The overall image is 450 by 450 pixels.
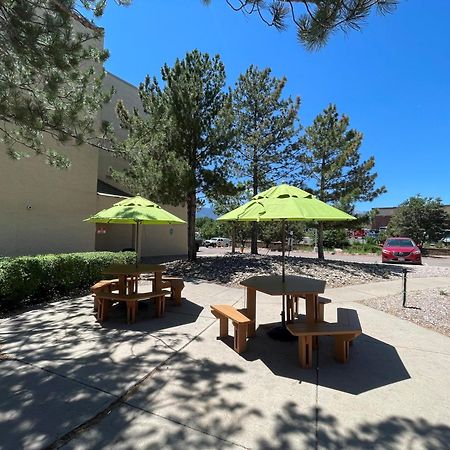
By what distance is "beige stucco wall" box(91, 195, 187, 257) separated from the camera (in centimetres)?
1783

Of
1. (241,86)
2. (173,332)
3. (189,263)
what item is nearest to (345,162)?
(241,86)

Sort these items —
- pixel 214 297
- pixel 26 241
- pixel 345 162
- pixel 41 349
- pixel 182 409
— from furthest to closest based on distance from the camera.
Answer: pixel 345 162 → pixel 26 241 → pixel 214 297 → pixel 41 349 → pixel 182 409

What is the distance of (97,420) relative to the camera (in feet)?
9.23

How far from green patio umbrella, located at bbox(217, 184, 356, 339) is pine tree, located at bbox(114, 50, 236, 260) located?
639 centimetres

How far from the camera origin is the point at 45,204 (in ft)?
42.2

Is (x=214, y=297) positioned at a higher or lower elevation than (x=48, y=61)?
lower

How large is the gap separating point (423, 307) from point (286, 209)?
4922 mm

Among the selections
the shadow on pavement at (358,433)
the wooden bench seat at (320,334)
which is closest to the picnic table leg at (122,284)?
the wooden bench seat at (320,334)

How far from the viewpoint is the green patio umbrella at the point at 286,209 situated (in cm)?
422

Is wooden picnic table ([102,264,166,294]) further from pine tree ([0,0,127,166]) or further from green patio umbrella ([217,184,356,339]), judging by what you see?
pine tree ([0,0,127,166])

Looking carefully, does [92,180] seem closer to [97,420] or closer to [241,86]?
[241,86]

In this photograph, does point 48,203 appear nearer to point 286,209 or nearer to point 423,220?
point 286,209

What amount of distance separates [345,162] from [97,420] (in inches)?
632

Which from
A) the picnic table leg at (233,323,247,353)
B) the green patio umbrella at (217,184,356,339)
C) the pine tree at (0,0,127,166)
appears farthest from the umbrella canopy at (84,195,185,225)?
the picnic table leg at (233,323,247,353)
